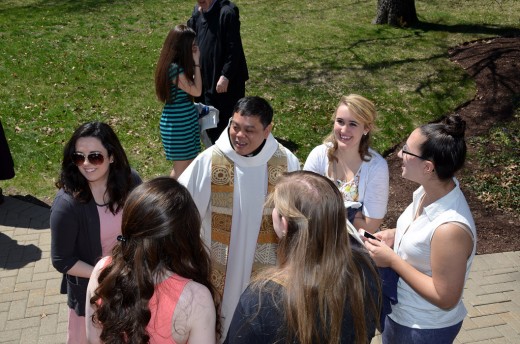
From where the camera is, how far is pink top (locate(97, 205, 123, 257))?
357cm

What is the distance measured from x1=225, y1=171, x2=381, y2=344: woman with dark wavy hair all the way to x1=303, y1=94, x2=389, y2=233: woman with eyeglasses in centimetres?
146

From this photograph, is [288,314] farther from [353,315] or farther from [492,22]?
[492,22]

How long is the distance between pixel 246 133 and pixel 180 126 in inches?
88.0

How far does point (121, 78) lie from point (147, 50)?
5.24 ft

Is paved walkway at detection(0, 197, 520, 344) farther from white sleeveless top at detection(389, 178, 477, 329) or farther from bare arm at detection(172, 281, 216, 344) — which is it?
bare arm at detection(172, 281, 216, 344)

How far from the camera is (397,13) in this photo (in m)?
13.4

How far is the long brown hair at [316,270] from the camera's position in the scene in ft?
7.42

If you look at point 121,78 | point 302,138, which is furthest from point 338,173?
point 121,78

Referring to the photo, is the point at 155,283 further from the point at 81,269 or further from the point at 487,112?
the point at 487,112

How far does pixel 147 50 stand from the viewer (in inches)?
461

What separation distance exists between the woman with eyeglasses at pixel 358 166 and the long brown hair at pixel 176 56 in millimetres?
2214

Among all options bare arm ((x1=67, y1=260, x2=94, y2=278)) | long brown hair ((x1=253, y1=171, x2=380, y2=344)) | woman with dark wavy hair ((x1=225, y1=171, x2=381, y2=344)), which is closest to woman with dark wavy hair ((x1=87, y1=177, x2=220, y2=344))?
woman with dark wavy hair ((x1=225, y1=171, x2=381, y2=344))

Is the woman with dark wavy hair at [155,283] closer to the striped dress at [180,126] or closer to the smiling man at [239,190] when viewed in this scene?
the smiling man at [239,190]

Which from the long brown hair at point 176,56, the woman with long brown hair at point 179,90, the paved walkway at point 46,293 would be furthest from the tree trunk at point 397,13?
the long brown hair at point 176,56
